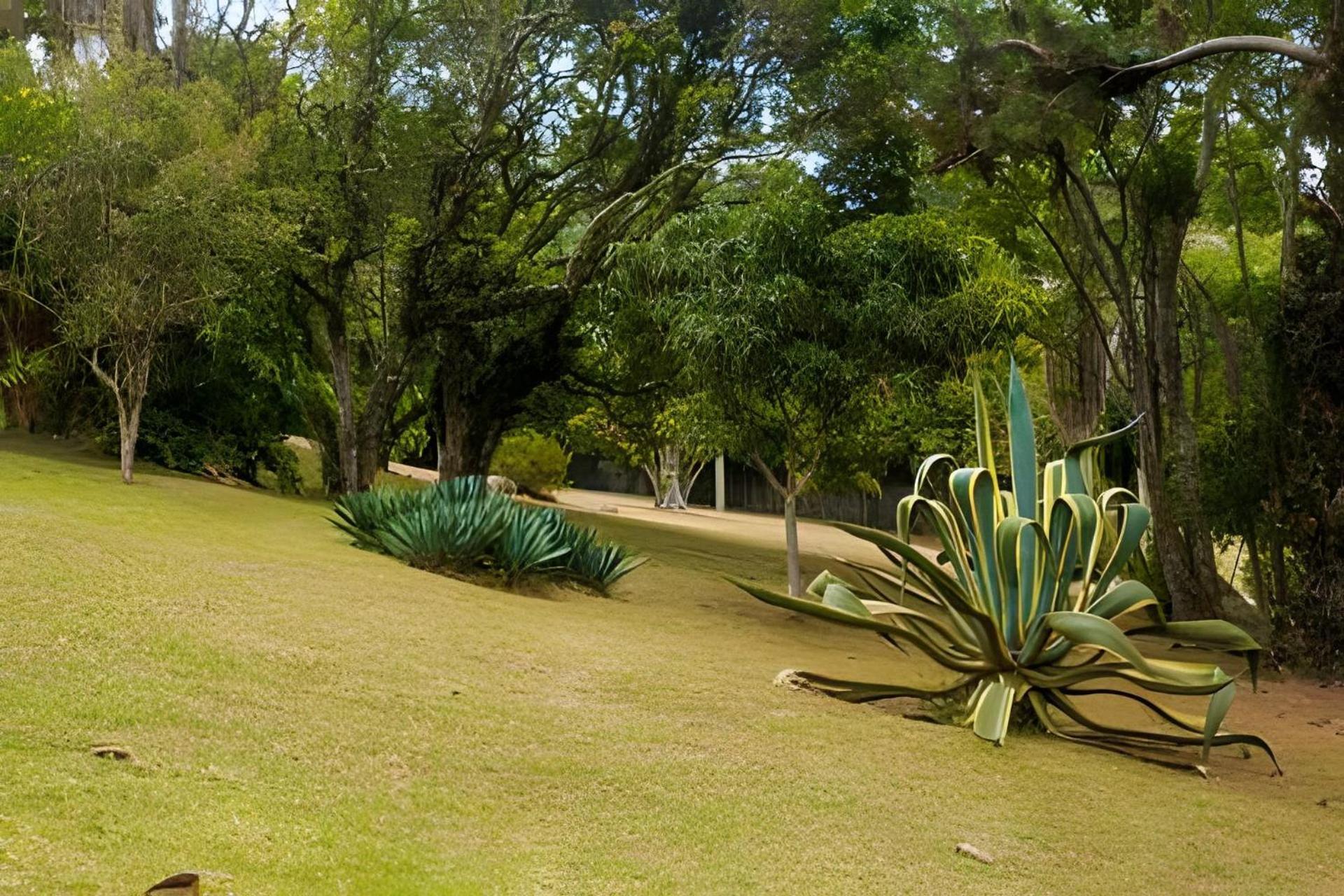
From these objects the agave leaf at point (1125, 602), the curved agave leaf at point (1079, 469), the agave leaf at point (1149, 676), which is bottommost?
the agave leaf at point (1149, 676)

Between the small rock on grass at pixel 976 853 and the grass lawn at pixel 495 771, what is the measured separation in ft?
0.22

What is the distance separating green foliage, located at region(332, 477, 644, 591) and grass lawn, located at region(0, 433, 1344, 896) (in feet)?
8.77

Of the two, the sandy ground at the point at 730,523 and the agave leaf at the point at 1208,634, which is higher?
the agave leaf at the point at 1208,634

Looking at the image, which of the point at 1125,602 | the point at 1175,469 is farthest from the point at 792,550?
the point at 1125,602

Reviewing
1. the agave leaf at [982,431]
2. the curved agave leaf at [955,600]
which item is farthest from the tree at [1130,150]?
the curved agave leaf at [955,600]

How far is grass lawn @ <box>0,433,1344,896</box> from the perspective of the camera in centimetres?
452

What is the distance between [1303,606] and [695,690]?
24.6 ft

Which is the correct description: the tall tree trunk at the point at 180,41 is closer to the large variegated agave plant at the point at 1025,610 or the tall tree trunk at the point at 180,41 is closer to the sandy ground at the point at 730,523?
the sandy ground at the point at 730,523

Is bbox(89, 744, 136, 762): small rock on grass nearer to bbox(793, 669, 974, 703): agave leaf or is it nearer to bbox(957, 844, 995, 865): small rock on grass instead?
bbox(957, 844, 995, 865): small rock on grass

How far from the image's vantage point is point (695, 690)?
7.70 meters

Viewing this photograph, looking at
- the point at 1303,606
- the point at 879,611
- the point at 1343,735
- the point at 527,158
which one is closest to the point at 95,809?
the point at 879,611

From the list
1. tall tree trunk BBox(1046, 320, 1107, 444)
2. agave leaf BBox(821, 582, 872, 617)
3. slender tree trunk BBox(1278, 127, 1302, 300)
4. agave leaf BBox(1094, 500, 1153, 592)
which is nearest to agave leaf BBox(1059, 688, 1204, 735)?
agave leaf BBox(1094, 500, 1153, 592)

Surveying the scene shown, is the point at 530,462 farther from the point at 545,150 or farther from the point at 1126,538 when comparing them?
the point at 1126,538

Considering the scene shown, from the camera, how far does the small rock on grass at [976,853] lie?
17.0 feet
